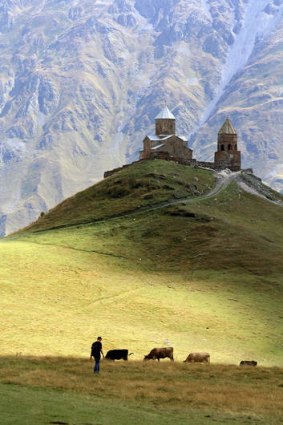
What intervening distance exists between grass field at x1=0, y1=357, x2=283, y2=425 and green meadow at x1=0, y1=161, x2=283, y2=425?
0.11m

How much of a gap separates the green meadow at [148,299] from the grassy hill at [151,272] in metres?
0.22

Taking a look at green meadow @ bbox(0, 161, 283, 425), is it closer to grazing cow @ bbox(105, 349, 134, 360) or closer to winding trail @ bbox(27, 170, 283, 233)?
winding trail @ bbox(27, 170, 283, 233)

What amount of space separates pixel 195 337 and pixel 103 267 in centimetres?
3363

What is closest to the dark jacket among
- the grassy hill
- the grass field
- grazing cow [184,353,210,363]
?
the grass field

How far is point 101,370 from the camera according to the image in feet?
197

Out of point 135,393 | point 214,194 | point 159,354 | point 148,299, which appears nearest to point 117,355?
point 159,354

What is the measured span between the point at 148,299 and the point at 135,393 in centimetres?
5176

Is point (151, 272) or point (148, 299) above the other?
point (151, 272)

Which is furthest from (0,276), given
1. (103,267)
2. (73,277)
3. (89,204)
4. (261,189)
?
(261,189)

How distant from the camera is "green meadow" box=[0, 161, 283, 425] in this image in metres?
49.2

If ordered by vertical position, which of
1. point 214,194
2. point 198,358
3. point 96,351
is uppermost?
point 214,194

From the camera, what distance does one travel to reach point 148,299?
101875 millimetres

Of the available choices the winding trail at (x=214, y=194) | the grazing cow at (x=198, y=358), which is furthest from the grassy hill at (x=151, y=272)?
the grazing cow at (x=198, y=358)

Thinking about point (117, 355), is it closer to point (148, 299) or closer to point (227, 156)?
point (148, 299)
